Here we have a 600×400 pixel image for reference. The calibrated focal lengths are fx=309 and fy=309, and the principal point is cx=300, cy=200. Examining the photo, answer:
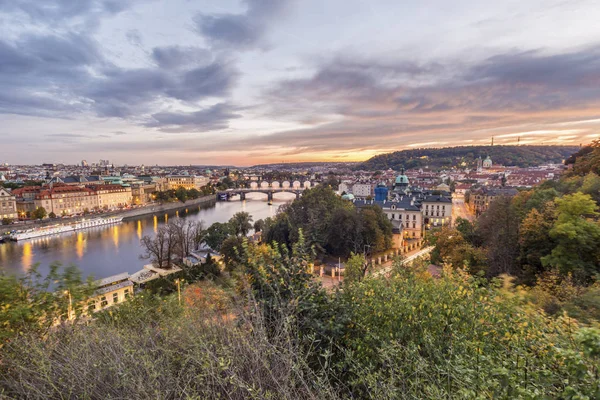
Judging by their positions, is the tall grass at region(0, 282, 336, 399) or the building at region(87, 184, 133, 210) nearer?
the tall grass at region(0, 282, 336, 399)

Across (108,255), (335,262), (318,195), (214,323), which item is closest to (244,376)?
(214,323)

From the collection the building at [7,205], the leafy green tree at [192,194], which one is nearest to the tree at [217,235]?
the building at [7,205]

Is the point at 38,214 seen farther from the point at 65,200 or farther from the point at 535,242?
the point at 535,242

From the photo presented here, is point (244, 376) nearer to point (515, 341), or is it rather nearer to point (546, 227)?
point (515, 341)

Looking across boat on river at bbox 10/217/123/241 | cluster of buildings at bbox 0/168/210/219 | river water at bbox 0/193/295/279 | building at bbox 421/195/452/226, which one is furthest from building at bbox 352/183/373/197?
boat on river at bbox 10/217/123/241

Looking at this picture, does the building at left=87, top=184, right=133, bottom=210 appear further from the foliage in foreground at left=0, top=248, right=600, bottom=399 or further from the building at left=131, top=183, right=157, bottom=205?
the foliage in foreground at left=0, top=248, right=600, bottom=399

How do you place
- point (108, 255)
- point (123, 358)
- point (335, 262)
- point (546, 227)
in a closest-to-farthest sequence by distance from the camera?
point (123, 358)
point (546, 227)
point (335, 262)
point (108, 255)
